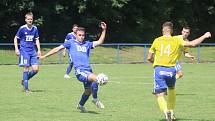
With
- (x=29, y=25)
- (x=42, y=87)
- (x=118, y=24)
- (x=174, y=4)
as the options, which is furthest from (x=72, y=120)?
(x=174, y=4)

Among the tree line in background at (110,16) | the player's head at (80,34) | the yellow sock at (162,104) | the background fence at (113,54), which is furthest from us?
the tree line in background at (110,16)

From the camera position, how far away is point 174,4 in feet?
173

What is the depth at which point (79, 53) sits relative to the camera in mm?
11875

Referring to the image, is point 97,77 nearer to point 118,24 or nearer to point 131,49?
point 131,49

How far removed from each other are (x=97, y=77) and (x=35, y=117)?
1387 millimetres

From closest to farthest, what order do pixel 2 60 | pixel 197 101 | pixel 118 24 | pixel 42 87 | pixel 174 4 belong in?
1. pixel 197 101
2. pixel 42 87
3. pixel 2 60
4. pixel 118 24
5. pixel 174 4

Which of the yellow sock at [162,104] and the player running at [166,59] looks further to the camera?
the player running at [166,59]

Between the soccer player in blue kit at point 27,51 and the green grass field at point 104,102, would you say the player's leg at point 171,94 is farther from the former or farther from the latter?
the soccer player in blue kit at point 27,51

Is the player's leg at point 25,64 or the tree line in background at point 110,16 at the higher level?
the tree line in background at point 110,16

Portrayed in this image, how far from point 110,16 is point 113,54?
7.90 metres

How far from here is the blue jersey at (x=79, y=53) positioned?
38.5 ft

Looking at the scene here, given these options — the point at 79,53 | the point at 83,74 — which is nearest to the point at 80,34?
the point at 79,53

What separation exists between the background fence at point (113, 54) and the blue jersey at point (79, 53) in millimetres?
23529

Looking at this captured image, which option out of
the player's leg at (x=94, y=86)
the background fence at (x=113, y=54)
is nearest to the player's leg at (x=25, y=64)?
the player's leg at (x=94, y=86)
